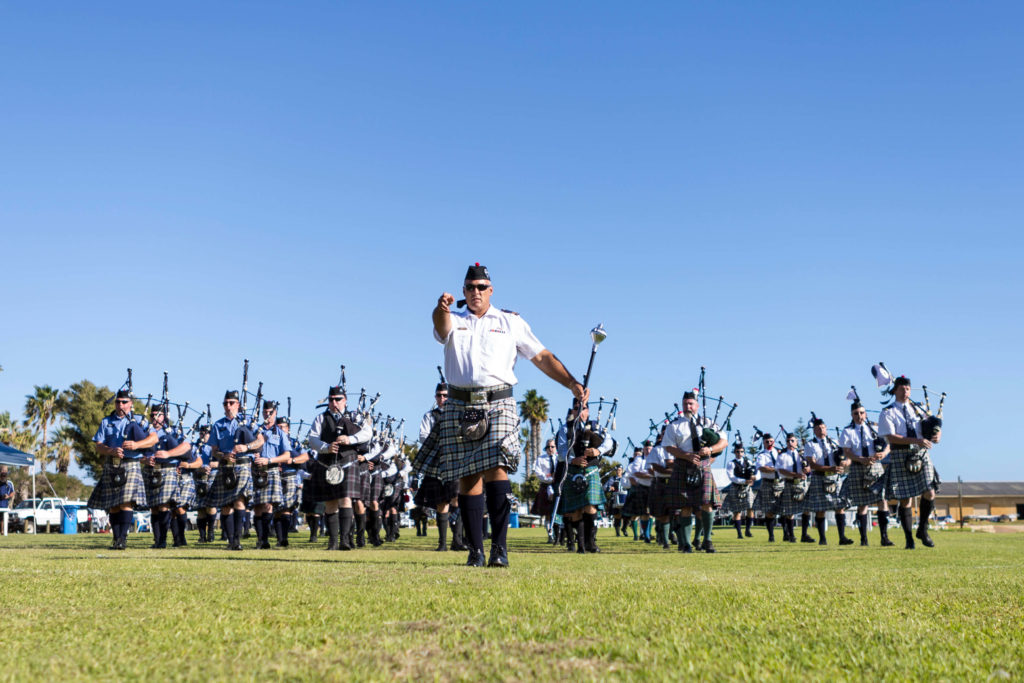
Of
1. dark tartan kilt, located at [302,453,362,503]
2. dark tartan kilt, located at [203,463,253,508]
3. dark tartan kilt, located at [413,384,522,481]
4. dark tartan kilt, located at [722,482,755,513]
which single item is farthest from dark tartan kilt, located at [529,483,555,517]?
dark tartan kilt, located at [413,384,522,481]

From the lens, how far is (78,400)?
48688mm

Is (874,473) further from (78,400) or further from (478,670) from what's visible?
(78,400)

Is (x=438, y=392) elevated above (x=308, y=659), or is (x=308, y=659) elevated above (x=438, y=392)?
(x=438, y=392)

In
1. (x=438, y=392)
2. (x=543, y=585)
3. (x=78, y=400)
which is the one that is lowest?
(x=543, y=585)

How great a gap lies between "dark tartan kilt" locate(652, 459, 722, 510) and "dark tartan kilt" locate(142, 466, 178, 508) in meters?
6.75

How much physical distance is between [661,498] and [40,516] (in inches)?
1186

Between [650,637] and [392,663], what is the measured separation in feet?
2.77

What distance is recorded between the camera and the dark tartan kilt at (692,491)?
11.5 m

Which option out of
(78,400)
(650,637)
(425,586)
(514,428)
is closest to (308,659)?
(650,637)

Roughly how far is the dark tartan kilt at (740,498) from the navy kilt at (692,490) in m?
10.4

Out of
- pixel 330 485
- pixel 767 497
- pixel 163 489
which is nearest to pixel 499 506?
pixel 330 485

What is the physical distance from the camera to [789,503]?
56.2 ft

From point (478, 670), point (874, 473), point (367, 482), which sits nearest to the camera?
point (478, 670)

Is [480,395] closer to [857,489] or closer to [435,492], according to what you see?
[435,492]
